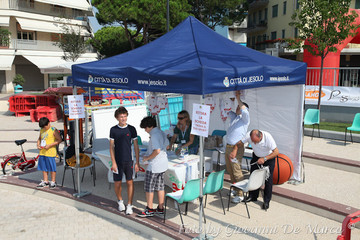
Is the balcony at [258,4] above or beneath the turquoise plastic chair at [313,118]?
above

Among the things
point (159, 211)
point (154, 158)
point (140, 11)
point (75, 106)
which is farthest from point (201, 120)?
point (140, 11)

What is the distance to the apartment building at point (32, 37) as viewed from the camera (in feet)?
121

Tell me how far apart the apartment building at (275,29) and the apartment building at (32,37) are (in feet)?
70.3

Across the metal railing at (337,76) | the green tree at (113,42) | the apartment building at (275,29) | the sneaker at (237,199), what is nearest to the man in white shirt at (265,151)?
the sneaker at (237,199)

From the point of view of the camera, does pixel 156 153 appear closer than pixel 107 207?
Yes

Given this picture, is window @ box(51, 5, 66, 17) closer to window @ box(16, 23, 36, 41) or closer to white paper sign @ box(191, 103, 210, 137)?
window @ box(16, 23, 36, 41)

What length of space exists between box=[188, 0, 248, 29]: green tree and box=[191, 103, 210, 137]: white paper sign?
3082 cm

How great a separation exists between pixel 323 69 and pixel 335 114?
2115 millimetres

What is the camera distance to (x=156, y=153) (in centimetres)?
516

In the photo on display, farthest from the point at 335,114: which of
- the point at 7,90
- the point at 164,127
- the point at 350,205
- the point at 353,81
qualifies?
the point at 7,90

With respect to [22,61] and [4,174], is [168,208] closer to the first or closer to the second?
[4,174]

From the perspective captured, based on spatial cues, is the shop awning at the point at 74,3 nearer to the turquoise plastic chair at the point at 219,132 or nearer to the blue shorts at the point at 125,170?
the turquoise plastic chair at the point at 219,132

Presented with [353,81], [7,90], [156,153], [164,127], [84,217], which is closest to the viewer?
[156,153]

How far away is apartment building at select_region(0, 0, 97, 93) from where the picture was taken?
3675 cm
